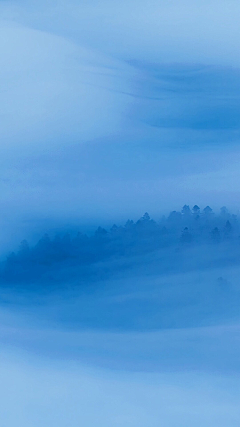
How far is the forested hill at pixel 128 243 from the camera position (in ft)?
2.31

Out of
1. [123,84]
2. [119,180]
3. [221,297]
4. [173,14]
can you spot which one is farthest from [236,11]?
[221,297]

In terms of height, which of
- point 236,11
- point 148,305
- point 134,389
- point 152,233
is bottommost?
point 134,389

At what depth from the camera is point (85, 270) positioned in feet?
2.30

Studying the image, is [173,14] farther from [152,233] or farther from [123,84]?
[152,233]

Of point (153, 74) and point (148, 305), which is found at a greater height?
point (153, 74)

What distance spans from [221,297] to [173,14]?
0.47 metres

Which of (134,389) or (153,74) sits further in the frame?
(153,74)

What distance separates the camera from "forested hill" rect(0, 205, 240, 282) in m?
0.70

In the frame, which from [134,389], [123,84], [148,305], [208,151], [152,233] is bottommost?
[134,389]

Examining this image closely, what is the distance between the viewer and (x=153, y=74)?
788 mm

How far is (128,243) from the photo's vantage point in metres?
0.71

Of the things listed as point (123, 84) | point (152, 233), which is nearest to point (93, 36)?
point (123, 84)

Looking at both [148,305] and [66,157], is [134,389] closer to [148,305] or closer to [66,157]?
[148,305]

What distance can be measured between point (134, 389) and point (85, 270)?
175mm
